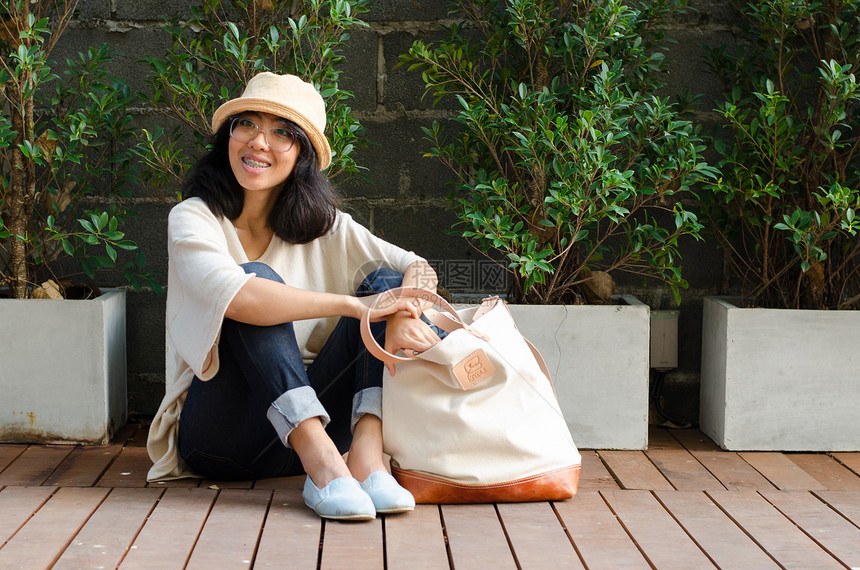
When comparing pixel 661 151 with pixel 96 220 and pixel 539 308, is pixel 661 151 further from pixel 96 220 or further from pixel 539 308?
pixel 96 220

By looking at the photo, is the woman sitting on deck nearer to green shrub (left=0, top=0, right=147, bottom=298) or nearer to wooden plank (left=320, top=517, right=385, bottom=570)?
wooden plank (left=320, top=517, right=385, bottom=570)

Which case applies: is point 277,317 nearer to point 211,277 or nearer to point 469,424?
point 211,277

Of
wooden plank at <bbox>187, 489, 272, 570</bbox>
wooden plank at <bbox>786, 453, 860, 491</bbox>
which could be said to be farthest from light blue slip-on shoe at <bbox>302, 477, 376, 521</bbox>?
wooden plank at <bbox>786, 453, 860, 491</bbox>

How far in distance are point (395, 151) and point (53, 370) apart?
47.3 inches

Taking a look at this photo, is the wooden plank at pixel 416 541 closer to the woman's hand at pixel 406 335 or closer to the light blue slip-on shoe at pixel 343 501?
the light blue slip-on shoe at pixel 343 501

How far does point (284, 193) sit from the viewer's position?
2.10 meters

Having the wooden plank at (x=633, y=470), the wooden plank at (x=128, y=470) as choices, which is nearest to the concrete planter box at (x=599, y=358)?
the wooden plank at (x=633, y=470)

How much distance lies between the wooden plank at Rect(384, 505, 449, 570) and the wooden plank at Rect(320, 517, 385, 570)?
0.07 feet

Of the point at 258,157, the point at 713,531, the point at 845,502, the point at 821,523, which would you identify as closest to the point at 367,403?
the point at 258,157

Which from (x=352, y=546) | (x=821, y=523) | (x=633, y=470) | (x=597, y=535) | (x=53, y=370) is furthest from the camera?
(x=53, y=370)

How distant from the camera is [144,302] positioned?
2.81m

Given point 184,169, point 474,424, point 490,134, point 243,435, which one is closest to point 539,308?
point 490,134

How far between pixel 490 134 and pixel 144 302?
1.23 m

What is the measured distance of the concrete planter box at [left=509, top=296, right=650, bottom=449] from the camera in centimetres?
247
